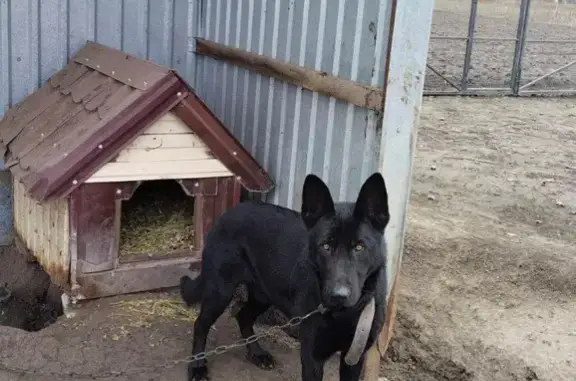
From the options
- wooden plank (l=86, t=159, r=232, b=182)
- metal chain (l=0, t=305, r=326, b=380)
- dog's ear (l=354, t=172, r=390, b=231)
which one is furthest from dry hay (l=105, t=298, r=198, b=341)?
dog's ear (l=354, t=172, r=390, b=231)

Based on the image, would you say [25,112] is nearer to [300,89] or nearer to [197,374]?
[300,89]

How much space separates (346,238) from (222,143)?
2102mm

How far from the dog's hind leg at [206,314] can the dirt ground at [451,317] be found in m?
0.11

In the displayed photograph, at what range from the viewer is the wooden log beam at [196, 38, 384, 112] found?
162 inches

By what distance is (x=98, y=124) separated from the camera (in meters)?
4.60

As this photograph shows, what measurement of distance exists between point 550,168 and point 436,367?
16.9 ft

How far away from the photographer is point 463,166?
8812mm

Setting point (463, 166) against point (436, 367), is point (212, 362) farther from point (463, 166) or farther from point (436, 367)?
point (463, 166)

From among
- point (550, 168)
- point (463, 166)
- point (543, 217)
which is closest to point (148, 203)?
point (543, 217)

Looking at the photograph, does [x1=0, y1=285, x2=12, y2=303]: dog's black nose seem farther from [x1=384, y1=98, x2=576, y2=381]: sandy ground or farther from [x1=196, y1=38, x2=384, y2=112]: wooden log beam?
[x1=384, y1=98, x2=576, y2=381]: sandy ground

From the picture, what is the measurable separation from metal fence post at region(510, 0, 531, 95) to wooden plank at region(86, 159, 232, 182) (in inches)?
378

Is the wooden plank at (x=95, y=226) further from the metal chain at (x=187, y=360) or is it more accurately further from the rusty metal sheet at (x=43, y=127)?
the metal chain at (x=187, y=360)

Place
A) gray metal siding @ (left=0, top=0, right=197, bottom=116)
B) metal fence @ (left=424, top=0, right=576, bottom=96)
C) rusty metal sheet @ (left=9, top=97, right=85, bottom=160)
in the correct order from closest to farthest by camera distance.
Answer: rusty metal sheet @ (left=9, top=97, right=85, bottom=160), gray metal siding @ (left=0, top=0, right=197, bottom=116), metal fence @ (left=424, top=0, right=576, bottom=96)

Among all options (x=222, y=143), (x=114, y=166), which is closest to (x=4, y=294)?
(x=114, y=166)
